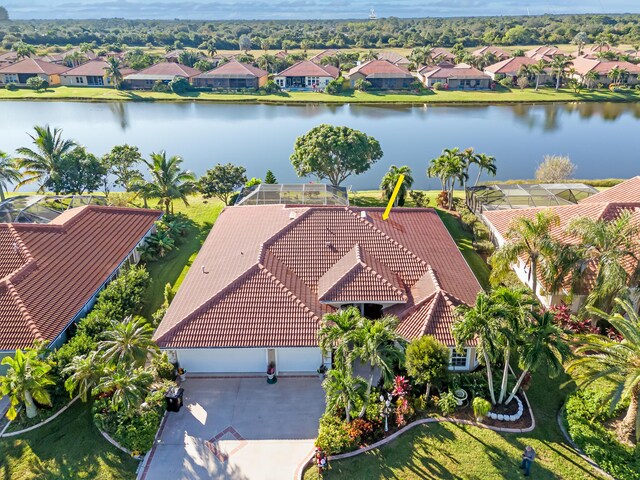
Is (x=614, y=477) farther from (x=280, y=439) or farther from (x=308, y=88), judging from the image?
(x=308, y=88)

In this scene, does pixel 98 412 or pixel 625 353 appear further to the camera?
pixel 98 412

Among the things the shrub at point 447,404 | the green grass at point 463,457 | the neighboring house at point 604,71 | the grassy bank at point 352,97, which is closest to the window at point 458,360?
the shrub at point 447,404

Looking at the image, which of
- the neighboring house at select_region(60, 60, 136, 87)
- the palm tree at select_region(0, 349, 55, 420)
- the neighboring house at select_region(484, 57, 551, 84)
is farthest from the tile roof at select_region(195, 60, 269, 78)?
the palm tree at select_region(0, 349, 55, 420)

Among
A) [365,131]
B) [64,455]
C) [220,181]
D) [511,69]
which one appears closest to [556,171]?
[220,181]

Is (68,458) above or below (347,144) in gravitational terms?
below

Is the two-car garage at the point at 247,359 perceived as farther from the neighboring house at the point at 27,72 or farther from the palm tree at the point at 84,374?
the neighboring house at the point at 27,72

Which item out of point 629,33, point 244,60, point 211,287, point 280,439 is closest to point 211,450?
point 280,439

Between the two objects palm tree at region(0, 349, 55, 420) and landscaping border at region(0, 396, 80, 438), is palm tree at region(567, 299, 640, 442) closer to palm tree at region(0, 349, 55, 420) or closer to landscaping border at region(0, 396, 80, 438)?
landscaping border at region(0, 396, 80, 438)
